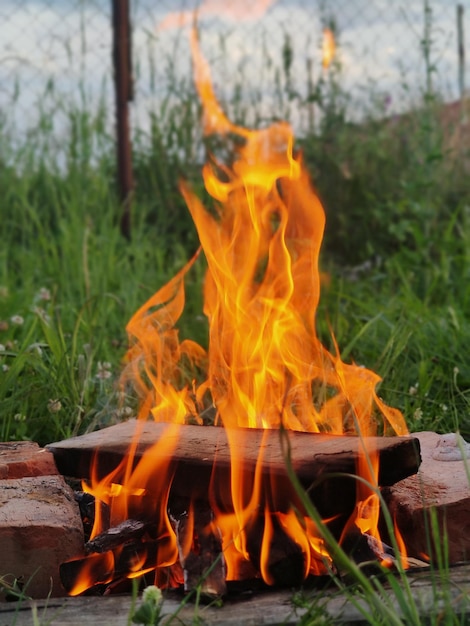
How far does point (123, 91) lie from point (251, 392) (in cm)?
417

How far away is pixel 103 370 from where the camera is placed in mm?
3352

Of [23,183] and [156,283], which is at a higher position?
[23,183]

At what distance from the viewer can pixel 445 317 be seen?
3.96 m

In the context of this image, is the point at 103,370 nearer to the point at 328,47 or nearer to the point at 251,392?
the point at 251,392

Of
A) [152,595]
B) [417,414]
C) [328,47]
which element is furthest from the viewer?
[328,47]

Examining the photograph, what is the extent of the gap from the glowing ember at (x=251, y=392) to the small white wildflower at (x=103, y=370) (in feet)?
0.45

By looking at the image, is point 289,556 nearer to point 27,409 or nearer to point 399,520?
point 399,520

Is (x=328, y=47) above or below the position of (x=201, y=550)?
above

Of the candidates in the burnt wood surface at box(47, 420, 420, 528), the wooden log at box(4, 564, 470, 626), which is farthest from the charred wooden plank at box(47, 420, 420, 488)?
the wooden log at box(4, 564, 470, 626)

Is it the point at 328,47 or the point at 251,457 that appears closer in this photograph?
the point at 251,457

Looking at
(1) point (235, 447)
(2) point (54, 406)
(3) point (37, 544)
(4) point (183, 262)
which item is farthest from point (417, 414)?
(4) point (183, 262)

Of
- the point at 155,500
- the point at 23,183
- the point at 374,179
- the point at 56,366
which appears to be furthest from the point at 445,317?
the point at 23,183

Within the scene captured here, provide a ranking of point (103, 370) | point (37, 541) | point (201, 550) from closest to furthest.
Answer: point (201, 550), point (37, 541), point (103, 370)

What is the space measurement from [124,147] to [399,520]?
14.6 ft
